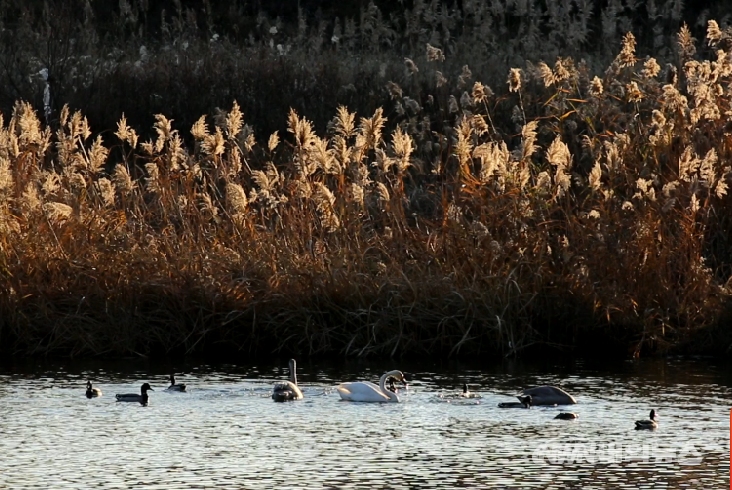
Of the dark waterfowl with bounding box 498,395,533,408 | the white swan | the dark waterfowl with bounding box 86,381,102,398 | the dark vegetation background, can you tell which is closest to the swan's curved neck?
the white swan

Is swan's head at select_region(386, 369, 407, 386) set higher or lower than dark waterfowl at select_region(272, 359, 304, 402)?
higher

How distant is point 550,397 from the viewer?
11.8 metres

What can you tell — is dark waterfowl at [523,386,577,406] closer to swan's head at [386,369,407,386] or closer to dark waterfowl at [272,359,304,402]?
swan's head at [386,369,407,386]

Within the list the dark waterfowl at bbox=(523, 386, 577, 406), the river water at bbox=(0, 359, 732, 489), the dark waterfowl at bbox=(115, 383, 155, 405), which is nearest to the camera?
the river water at bbox=(0, 359, 732, 489)

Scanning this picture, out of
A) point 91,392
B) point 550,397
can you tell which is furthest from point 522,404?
point 91,392

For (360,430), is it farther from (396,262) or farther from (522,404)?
(396,262)

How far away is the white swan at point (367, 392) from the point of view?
39.2 ft

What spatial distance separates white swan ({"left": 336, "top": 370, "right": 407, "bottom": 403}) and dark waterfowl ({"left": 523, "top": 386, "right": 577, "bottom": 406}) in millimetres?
1000

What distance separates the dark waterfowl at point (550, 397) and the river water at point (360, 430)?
4.3 inches

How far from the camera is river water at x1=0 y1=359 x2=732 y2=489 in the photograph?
935 cm

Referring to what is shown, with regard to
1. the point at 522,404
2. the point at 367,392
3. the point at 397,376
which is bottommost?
the point at 522,404

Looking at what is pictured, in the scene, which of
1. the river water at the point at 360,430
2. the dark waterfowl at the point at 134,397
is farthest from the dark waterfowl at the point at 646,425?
the dark waterfowl at the point at 134,397

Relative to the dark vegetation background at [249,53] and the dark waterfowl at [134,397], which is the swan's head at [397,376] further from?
the dark vegetation background at [249,53]

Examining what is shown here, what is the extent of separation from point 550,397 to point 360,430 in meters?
1.57
